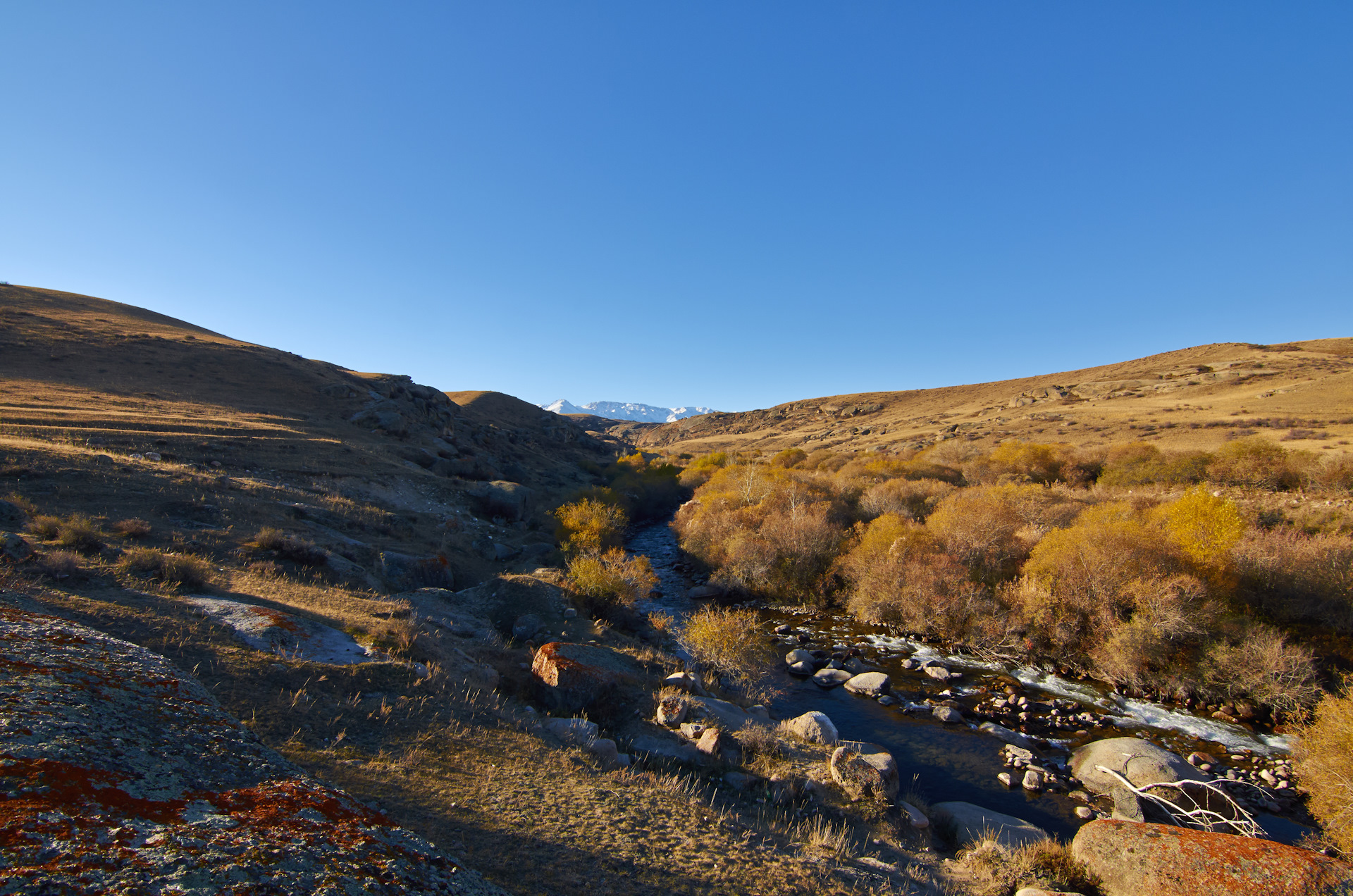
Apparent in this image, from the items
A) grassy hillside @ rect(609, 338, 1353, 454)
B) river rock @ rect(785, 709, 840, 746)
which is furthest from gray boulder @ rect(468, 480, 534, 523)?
grassy hillside @ rect(609, 338, 1353, 454)

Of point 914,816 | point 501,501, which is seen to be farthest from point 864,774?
point 501,501

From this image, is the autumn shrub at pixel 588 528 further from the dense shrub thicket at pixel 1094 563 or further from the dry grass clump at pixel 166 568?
the dry grass clump at pixel 166 568

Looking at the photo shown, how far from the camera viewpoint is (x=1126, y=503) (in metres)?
26.3

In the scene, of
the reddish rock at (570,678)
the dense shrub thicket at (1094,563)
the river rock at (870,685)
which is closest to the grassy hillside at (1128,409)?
the dense shrub thicket at (1094,563)

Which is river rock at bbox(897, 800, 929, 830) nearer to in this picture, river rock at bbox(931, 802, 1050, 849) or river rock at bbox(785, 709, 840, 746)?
river rock at bbox(931, 802, 1050, 849)

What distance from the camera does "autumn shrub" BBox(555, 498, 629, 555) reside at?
30266 mm

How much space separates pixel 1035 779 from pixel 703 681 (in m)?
9.22

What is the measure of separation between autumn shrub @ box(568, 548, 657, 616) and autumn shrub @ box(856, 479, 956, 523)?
55.2 feet

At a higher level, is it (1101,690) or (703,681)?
(1101,690)

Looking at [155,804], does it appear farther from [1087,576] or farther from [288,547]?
[1087,576]

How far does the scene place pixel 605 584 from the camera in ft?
73.9

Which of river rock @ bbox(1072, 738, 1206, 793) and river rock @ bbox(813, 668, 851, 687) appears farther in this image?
river rock @ bbox(813, 668, 851, 687)

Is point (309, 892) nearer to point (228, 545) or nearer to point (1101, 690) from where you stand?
point (228, 545)

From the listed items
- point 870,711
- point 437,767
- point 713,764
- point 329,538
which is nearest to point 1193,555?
point 870,711
